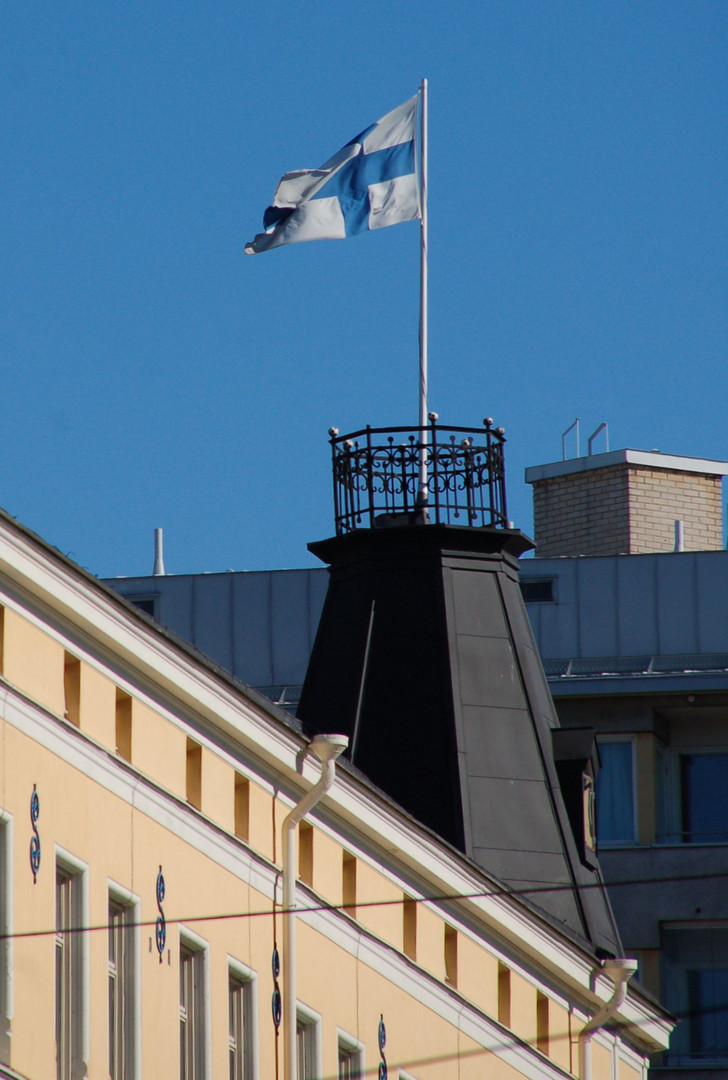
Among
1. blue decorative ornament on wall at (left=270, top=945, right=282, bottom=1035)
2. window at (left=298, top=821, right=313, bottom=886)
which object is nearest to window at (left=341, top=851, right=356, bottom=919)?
window at (left=298, top=821, right=313, bottom=886)

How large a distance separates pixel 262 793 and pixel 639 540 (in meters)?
24.8

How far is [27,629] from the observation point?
21.4 m

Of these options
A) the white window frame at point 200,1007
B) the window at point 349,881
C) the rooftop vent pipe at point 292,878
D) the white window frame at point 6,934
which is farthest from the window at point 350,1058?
the white window frame at point 6,934

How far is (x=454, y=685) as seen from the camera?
33469 mm

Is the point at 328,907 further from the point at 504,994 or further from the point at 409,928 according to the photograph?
the point at 504,994

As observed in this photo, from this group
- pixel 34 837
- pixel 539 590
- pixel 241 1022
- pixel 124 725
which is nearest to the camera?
pixel 34 837

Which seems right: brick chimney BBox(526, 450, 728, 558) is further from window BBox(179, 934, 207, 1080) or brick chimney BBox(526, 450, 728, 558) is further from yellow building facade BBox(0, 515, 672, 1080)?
window BBox(179, 934, 207, 1080)

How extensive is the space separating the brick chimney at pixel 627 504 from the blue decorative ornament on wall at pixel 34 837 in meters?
28.7

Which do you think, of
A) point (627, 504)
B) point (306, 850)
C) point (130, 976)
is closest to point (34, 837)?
point (130, 976)

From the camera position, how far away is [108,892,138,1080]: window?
22.3 metres

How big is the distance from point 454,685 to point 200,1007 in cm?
1019

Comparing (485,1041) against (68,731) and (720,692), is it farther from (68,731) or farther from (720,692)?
(720,692)

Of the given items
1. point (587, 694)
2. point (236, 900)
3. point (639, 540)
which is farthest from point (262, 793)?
point (639, 540)

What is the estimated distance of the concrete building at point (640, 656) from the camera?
1619 inches
